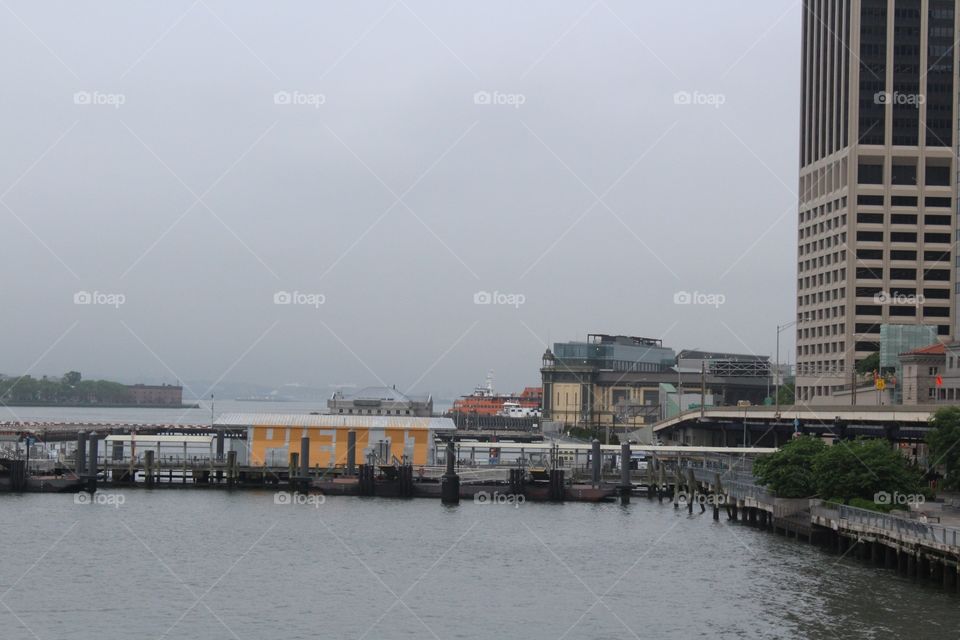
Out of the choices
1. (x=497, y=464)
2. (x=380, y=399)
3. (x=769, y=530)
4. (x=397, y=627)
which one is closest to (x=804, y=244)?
(x=380, y=399)

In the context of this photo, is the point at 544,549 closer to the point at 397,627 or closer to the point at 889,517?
the point at 889,517

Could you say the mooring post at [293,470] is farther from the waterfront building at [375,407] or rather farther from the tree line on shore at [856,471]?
the waterfront building at [375,407]

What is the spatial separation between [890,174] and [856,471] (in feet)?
340

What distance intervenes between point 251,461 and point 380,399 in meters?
81.8

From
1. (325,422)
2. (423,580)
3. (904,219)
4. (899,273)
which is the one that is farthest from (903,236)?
(423,580)

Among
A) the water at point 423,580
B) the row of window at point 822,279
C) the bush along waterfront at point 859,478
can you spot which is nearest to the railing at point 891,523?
the bush along waterfront at point 859,478

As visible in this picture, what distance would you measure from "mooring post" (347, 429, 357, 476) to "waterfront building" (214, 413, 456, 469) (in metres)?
0.96

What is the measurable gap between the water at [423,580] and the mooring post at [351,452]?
17.8 m

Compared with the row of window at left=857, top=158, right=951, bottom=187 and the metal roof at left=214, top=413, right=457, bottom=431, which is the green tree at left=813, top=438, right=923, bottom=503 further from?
the row of window at left=857, top=158, right=951, bottom=187

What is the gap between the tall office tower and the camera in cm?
16112

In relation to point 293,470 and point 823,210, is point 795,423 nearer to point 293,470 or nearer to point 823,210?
point 293,470

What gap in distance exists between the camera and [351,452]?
97.8m

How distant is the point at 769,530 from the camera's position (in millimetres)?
74875

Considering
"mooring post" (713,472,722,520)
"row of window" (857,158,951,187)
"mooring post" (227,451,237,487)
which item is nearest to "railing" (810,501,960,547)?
"mooring post" (713,472,722,520)
